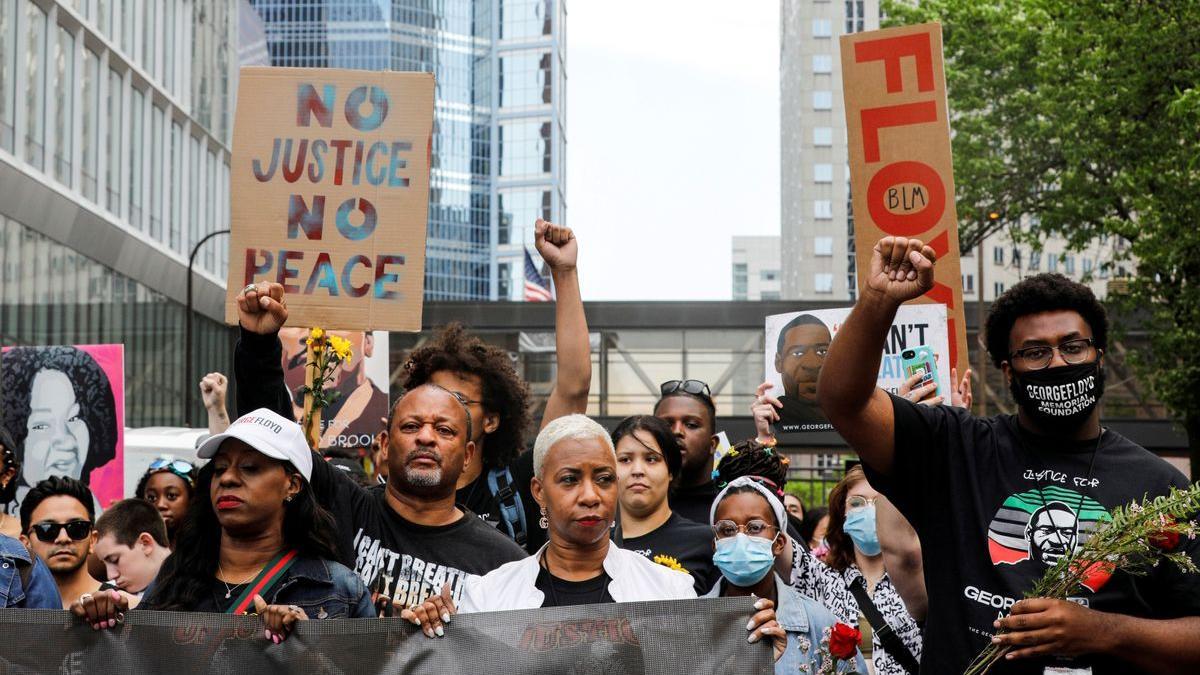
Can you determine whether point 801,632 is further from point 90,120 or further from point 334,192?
point 90,120

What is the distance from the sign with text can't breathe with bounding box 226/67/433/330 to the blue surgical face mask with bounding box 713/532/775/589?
2.30 metres

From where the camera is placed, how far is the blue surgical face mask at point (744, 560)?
4.76 m

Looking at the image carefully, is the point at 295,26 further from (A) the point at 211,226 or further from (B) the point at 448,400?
(B) the point at 448,400

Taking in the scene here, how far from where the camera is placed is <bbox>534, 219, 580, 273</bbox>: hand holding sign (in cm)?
594

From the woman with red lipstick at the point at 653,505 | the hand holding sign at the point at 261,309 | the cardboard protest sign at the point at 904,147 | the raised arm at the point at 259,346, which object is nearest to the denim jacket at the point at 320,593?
the raised arm at the point at 259,346

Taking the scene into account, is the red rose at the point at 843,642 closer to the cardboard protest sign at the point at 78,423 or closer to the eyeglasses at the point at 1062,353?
the eyeglasses at the point at 1062,353

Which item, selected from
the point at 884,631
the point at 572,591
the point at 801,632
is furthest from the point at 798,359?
the point at 572,591

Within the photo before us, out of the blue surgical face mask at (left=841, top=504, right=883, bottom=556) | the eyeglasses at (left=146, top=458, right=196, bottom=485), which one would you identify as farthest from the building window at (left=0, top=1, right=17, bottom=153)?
the blue surgical face mask at (left=841, top=504, right=883, bottom=556)

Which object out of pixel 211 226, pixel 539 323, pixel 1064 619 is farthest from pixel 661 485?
pixel 211 226

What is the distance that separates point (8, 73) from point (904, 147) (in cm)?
2448

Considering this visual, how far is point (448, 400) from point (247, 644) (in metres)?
1.31

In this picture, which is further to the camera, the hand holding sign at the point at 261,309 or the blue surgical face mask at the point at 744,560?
the hand holding sign at the point at 261,309

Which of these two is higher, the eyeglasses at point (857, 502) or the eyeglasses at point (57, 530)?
the eyeglasses at point (857, 502)

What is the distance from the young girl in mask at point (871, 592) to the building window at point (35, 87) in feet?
85.2
